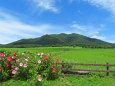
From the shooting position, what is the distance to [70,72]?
31.7 feet

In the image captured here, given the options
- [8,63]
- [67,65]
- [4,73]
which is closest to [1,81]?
[4,73]

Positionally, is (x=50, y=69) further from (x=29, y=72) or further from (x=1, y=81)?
(x=1, y=81)

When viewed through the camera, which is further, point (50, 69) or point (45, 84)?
point (50, 69)

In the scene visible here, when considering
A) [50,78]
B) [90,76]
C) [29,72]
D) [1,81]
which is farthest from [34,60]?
[90,76]

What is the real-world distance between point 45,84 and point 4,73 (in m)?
3.63

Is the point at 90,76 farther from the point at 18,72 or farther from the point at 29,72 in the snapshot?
the point at 18,72

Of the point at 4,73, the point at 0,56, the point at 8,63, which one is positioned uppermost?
the point at 0,56

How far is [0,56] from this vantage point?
8578 millimetres

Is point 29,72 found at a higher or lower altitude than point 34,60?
lower

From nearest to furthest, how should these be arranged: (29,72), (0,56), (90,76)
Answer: (29,72) → (0,56) → (90,76)

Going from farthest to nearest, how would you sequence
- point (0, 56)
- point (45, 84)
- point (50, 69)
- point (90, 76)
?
1. point (90, 76)
2. point (0, 56)
3. point (50, 69)
4. point (45, 84)

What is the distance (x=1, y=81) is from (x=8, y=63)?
1511mm

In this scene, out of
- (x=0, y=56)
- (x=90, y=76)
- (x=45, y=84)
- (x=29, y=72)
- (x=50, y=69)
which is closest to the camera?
(x=45, y=84)

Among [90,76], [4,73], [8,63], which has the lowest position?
[90,76]
